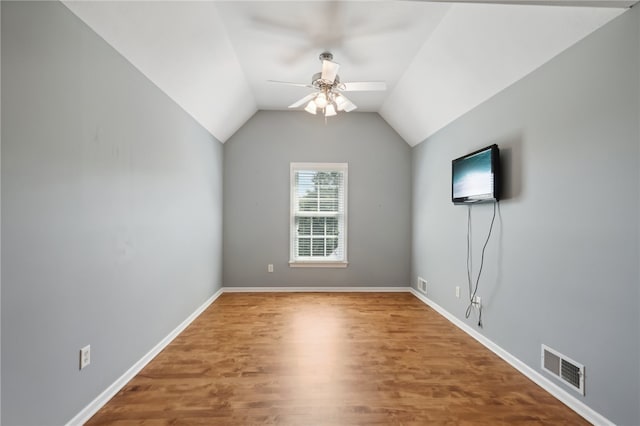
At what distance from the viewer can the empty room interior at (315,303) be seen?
4.94ft

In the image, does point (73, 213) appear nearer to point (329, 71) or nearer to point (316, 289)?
point (329, 71)

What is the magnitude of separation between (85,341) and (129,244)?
2.20 ft

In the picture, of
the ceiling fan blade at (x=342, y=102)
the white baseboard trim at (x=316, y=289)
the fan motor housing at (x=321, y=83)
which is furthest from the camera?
the white baseboard trim at (x=316, y=289)

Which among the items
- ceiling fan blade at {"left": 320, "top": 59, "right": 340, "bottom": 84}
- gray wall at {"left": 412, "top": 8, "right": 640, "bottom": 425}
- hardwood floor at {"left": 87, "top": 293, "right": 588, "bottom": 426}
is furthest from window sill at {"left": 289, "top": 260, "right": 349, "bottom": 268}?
ceiling fan blade at {"left": 320, "top": 59, "right": 340, "bottom": 84}

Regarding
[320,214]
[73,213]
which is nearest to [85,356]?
[73,213]

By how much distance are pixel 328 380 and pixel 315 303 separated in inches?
72.9

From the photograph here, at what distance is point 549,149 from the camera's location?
207 cm

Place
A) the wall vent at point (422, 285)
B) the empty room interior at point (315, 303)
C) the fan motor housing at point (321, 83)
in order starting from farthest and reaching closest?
the wall vent at point (422, 285) → the fan motor housing at point (321, 83) → the empty room interior at point (315, 303)

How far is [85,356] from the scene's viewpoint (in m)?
1.72

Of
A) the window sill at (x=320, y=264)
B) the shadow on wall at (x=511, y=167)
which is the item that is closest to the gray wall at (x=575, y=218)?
the shadow on wall at (x=511, y=167)

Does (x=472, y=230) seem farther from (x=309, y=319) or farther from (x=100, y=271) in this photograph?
(x=100, y=271)

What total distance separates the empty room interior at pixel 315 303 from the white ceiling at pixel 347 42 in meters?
0.02

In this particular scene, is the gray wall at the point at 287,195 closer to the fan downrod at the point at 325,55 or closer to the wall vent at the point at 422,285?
the wall vent at the point at 422,285

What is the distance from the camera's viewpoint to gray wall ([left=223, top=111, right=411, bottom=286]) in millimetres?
4578
